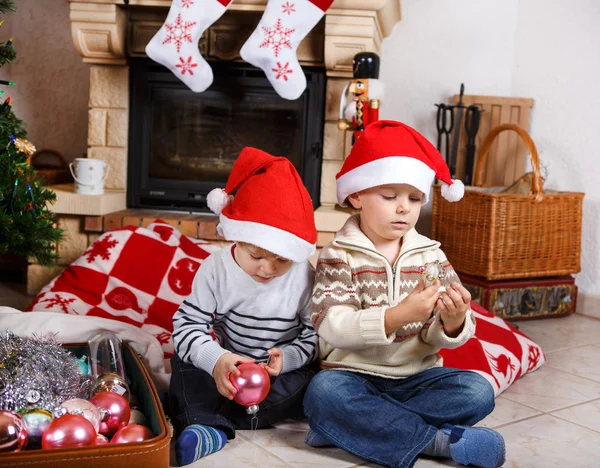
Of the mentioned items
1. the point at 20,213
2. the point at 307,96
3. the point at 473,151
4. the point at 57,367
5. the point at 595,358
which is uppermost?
the point at 307,96

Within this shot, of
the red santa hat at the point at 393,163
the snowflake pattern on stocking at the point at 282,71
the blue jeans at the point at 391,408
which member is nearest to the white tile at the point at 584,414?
the blue jeans at the point at 391,408

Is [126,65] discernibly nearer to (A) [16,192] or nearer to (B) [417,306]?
(A) [16,192]

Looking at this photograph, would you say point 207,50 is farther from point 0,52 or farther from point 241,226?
point 241,226

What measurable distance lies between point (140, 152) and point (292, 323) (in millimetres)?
1440

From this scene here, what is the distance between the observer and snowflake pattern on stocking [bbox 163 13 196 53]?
2.22 m

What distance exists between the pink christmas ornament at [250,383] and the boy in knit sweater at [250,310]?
0.6 inches

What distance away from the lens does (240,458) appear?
1207 millimetres

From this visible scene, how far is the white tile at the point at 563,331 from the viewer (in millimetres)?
2098

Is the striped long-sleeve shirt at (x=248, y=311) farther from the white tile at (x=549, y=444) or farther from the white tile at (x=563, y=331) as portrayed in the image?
the white tile at (x=563, y=331)

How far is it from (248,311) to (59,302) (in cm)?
A: 76

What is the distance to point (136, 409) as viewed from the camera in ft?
4.07

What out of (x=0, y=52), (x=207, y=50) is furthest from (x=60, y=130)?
(x=0, y=52)

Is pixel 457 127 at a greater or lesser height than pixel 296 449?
greater

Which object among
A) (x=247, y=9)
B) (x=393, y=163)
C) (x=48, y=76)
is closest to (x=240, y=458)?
(x=393, y=163)
